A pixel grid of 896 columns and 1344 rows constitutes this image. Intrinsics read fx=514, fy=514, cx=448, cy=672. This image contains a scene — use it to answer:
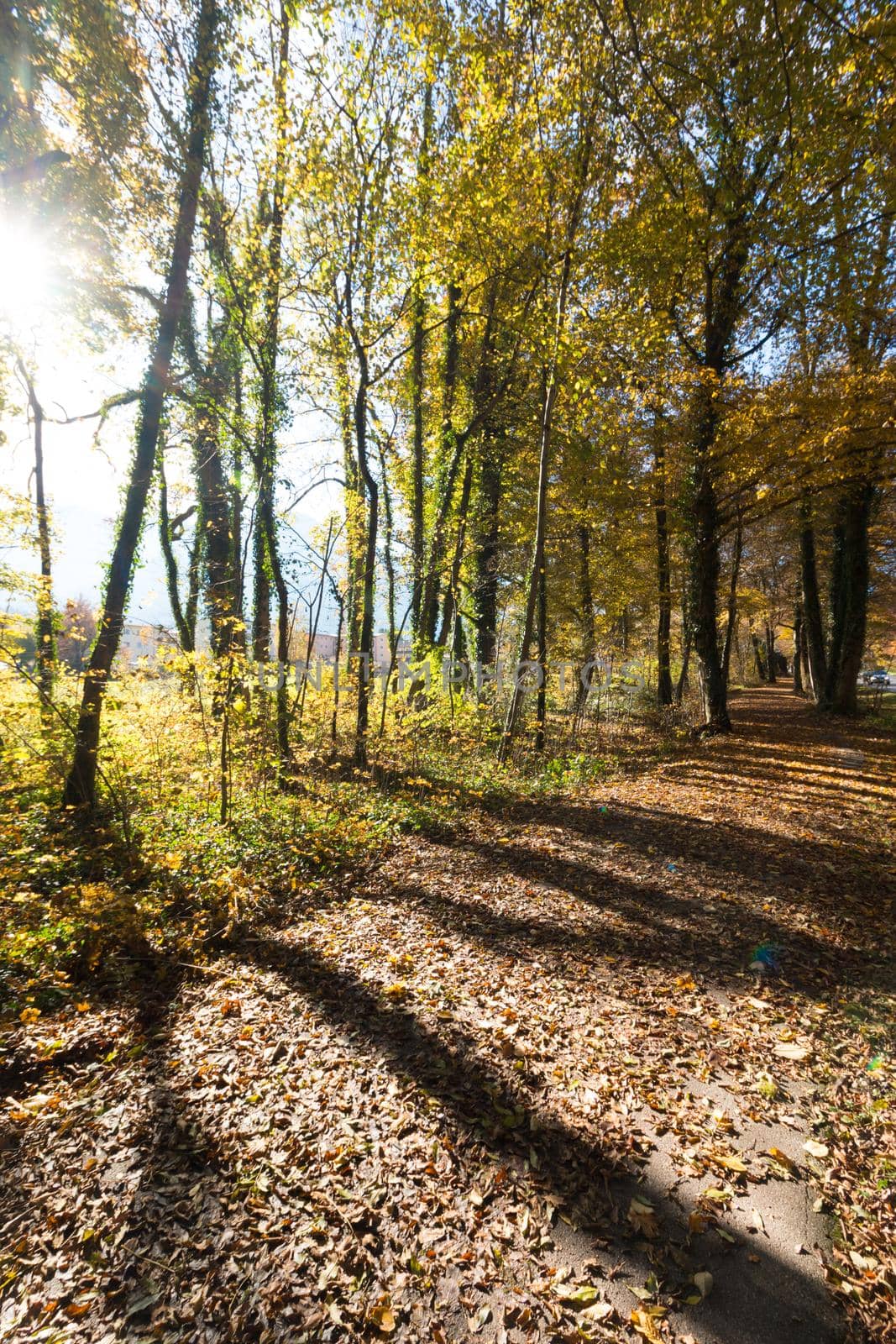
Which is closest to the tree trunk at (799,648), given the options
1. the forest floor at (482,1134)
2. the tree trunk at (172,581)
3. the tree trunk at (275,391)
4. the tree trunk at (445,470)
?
the tree trunk at (445,470)

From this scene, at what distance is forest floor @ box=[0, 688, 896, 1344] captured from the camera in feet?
7.27

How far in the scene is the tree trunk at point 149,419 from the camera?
6883mm

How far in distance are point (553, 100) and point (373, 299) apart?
3.80 meters

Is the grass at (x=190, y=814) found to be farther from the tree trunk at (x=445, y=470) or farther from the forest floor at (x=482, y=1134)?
the tree trunk at (x=445, y=470)

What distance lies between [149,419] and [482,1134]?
895cm

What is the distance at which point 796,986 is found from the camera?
398 cm

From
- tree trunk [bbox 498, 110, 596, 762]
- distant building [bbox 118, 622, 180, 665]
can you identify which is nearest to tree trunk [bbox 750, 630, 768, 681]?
tree trunk [bbox 498, 110, 596, 762]

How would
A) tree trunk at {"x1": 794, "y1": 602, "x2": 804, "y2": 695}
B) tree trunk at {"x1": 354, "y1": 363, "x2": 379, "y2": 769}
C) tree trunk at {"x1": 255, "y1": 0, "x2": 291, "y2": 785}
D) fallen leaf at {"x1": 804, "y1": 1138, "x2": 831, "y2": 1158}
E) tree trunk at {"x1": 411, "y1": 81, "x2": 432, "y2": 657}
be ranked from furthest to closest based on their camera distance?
tree trunk at {"x1": 794, "y1": 602, "x2": 804, "y2": 695}
tree trunk at {"x1": 354, "y1": 363, "x2": 379, "y2": 769}
tree trunk at {"x1": 255, "y1": 0, "x2": 291, "y2": 785}
tree trunk at {"x1": 411, "y1": 81, "x2": 432, "y2": 657}
fallen leaf at {"x1": 804, "y1": 1138, "x2": 831, "y2": 1158}

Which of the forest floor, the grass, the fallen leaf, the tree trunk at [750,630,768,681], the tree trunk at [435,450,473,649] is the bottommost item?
the forest floor

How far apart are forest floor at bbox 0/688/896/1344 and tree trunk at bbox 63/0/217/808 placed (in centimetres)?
385

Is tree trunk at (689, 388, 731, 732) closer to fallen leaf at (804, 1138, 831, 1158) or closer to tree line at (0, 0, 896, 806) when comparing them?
tree line at (0, 0, 896, 806)

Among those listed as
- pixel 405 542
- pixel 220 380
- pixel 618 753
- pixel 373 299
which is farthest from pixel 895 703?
pixel 220 380

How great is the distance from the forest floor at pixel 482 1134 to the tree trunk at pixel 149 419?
385 cm

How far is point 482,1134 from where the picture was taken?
3.00 meters
